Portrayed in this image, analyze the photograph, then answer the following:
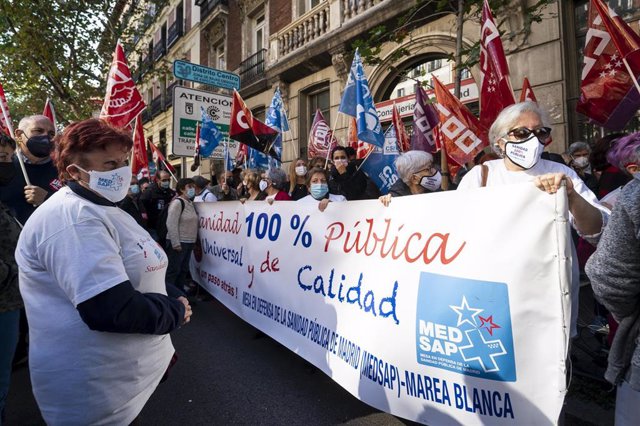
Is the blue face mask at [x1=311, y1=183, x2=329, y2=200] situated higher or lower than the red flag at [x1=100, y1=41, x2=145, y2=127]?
lower

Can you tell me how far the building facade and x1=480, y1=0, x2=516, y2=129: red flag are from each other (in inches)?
90.4

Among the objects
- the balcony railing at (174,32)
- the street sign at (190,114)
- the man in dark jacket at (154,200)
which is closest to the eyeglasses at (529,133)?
the man in dark jacket at (154,200)

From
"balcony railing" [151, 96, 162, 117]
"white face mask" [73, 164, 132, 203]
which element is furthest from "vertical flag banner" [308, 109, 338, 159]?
"balcony railing" [151, 96, 162, 117]

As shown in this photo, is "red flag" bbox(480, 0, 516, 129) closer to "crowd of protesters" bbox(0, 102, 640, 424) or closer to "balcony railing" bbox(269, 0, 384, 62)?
"crowd of protesters" bbox(0, 102, 640, 424)

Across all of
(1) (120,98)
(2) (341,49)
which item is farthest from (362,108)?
(2) (341,49)

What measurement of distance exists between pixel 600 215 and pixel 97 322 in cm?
207

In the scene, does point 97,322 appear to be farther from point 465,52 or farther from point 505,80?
point 465,52

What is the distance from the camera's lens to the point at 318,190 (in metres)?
3.82

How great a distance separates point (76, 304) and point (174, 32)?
25.4m

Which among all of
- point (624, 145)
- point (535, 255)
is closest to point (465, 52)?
point (624, 145)

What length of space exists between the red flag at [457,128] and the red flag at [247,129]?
9.00 ft

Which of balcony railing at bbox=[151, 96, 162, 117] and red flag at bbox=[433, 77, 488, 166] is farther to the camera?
balcony railing at bbox=[151, 96, 162, 117]

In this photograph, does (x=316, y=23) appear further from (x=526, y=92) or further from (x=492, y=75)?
(x=492, y=75)

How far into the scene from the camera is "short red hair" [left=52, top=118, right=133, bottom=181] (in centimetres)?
143
